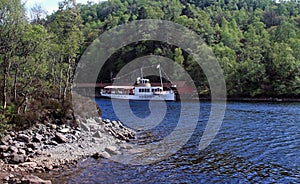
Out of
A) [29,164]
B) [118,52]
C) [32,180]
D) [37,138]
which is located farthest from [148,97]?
[32,180]

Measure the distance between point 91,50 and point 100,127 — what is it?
69.7 metres

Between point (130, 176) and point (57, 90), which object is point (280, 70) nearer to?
point (57, 90)

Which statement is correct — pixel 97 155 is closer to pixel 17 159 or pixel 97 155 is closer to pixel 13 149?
pixel 17 159

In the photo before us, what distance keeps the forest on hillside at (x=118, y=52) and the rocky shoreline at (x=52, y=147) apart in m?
1.61

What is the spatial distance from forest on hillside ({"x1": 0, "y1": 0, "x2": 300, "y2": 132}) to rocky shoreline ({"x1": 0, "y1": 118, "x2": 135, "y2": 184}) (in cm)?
161

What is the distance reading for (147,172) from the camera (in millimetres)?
18875

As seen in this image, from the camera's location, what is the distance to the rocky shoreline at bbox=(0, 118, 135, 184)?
60.4ft

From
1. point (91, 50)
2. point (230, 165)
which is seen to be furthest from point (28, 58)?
point (91, 50)

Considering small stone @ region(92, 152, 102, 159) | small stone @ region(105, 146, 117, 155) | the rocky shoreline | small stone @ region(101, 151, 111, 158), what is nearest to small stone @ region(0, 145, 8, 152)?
the rocky shoreline

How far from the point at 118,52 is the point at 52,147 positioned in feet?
275

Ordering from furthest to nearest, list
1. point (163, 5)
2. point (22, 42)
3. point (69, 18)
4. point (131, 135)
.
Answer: point (163, 5) < point (69, 18) < point (131, 135) < point (22, 42)

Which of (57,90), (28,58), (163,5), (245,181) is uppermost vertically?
(163,5)

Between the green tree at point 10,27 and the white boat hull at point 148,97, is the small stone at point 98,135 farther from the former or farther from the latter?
the white boat hull at point 148,97

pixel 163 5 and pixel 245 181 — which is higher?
pixel 163 5
